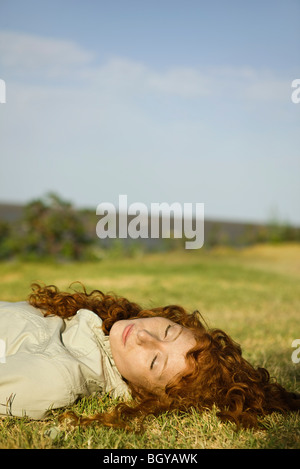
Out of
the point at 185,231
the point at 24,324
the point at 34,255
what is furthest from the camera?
the point at 185,231

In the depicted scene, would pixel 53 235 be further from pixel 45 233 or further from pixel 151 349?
pixel 151 349

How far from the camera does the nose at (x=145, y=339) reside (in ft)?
8.76

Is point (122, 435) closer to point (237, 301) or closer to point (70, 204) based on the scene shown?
point (237, 301)

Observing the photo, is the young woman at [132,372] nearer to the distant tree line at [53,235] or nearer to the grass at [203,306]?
the grass at [203,306]

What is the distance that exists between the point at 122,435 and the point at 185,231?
1553 centimetres

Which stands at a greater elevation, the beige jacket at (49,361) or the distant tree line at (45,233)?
the distant tree line at (45,233)

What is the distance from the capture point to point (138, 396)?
2.85 metres

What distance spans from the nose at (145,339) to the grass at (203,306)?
0.37 meters

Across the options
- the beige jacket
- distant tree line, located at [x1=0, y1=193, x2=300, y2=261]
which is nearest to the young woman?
the beige jacket

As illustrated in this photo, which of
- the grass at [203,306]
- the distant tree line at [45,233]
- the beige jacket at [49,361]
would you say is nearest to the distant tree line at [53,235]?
the distant tree line at [45,233]

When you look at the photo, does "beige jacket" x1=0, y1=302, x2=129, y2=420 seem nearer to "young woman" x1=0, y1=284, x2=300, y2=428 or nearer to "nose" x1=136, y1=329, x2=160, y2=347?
"young woman" x1=0, y1=284, x2=300, y2=428

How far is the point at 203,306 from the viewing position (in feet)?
26.8

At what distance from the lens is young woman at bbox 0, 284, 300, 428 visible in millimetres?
2555
